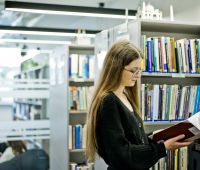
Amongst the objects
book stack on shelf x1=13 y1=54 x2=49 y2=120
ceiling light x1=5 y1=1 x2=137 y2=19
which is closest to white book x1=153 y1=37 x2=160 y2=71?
ceiling light x1=5 y1=1 x2=137 y2=19

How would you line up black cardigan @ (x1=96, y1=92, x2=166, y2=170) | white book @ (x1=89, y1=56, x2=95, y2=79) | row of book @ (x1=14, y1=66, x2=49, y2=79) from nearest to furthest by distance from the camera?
1. black cardigan @ (x1=96, y1=92, x2=166, y2=170)
2. white book @ (x1=89, y1=56, x2=95, y2=79)
3. row of book @ (x1=14, y1=66, x2=49, y2=79)

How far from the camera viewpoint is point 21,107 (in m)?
5.71

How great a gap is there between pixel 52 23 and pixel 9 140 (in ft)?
16.3

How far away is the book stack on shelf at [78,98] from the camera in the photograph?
176 inches

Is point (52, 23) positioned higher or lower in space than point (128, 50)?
higher

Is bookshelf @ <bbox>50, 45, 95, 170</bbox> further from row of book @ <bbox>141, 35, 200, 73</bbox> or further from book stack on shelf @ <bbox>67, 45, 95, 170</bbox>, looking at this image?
row of book @ <bbox>141, 35, 200, 73</bbox>

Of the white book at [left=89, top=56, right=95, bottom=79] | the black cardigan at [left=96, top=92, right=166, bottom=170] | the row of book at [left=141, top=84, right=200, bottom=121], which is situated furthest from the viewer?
the white book at [left=89, top=56, right=95, bottom=79]

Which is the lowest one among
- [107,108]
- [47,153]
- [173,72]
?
[47,153]

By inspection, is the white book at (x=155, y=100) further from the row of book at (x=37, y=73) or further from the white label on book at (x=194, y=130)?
the row of book at (x=37, y=73)

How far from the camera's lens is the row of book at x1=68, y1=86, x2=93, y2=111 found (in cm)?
451

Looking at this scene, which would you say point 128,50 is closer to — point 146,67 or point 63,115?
point 146,67

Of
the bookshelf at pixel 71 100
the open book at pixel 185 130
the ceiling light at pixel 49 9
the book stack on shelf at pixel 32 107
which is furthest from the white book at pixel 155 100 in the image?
the book stack on shelf at pixel 32 107

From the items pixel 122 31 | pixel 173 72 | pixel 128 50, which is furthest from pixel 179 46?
pixel 128 50

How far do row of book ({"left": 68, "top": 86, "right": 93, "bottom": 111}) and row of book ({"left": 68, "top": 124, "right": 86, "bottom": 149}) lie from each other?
243mm
